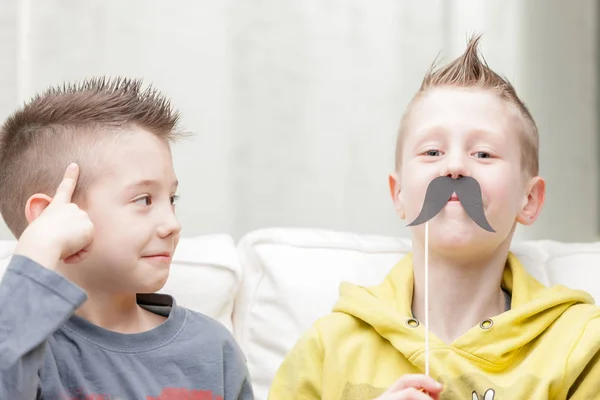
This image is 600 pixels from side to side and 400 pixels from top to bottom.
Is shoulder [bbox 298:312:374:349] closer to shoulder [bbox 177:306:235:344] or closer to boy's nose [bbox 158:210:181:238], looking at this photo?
shoulder [bbox 177:306:235:344]

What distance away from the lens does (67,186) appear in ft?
3.79

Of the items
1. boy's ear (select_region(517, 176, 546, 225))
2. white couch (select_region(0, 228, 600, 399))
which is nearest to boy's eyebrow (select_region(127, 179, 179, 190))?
white couch (select_region(0, 228, 600, 399))

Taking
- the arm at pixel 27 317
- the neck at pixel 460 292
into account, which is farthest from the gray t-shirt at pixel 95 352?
the neck at pixel 460 292

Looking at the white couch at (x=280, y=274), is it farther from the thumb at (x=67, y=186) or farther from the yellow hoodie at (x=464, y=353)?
the thumb at (x=67, y=186)

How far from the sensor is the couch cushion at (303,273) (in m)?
1.50

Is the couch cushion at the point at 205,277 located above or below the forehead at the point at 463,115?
below

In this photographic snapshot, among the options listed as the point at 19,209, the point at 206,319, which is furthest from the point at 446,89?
the point at 19,209

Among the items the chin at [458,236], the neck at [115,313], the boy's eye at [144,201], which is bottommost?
the neck at [115,313]

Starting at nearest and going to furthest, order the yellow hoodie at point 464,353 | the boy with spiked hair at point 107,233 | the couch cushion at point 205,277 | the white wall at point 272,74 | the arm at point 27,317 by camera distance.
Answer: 1. the arm at point 27,317
2. the boy with spiked hair at point 107,233
3. the yellow hoodie at point 464,353
4. the couch cushion at point 205,277
5. the white wall at point 272,74

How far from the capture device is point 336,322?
1.35 m

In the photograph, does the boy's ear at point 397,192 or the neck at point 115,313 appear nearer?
the neck at point 115,313

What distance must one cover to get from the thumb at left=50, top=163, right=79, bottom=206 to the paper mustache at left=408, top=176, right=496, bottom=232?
0.50 meters

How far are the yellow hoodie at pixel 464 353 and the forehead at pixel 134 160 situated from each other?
36 cm

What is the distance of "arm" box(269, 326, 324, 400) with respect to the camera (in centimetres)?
131
